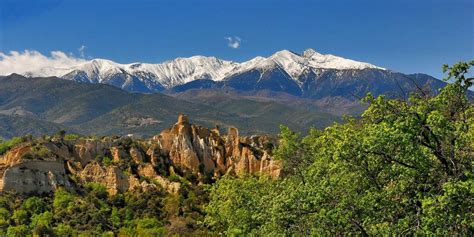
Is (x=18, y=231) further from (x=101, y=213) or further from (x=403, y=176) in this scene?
(x=403, y=176)

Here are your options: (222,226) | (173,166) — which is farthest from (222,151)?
(222,226)

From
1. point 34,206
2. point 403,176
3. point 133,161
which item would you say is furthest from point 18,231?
point 403,176

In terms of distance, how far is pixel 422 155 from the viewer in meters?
19.1

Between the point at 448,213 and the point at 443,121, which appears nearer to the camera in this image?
the point at 448,213

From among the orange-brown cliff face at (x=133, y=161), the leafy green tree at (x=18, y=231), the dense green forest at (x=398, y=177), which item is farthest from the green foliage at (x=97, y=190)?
the dense green forest at (x=398, y=177)

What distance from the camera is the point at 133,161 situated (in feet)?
262

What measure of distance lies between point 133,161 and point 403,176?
64.1 m

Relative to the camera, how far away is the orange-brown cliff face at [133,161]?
6781 cm

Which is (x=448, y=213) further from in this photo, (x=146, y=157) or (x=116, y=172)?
(x=146, y=157)

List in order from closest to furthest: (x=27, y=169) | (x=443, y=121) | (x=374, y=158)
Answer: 1. (x=443, y=121)
2. (x=374, y=158)
3. (x=27, y=169)

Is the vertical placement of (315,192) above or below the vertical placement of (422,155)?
below

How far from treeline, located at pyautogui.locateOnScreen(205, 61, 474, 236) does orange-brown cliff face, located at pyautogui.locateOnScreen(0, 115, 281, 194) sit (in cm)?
4357

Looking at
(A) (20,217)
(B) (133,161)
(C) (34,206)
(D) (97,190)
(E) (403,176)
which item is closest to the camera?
(E) (403,176)

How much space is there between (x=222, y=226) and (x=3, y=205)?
2793 centimetres
